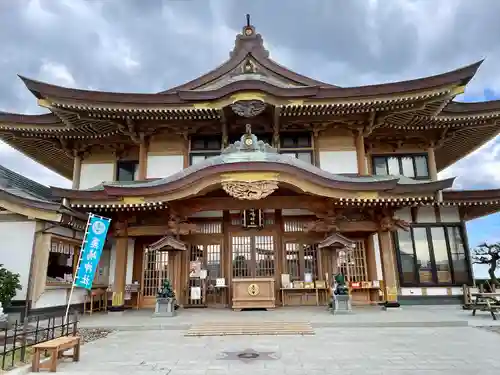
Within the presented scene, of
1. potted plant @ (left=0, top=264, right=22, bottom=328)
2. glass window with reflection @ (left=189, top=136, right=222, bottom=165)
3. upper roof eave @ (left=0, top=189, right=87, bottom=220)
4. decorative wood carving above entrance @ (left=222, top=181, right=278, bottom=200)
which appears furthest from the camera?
glass window with reflection @ (left=189, top=136, right=222, bottom=165)

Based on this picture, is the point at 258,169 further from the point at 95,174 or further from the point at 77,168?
the point at 77,168

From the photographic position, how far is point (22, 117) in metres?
13.3

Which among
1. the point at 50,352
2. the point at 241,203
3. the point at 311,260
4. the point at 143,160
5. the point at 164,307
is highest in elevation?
the point at 143,160

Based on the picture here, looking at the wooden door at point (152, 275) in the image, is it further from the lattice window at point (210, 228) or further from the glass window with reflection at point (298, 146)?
the glass window with reflection at point (298, 146)

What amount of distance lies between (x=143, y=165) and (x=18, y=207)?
4.51 meters

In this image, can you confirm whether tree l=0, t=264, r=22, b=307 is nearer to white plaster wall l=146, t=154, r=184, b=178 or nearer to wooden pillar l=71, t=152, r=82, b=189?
wooden pillar l=71, t=152, r=82, b=189

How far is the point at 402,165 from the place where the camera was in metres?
14.4

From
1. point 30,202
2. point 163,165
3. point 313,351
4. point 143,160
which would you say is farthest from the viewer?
point 163,165

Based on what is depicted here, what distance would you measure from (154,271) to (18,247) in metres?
4.56

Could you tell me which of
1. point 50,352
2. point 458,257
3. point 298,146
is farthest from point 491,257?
point 50,352

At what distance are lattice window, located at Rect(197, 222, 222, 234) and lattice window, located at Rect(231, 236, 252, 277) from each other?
71cm

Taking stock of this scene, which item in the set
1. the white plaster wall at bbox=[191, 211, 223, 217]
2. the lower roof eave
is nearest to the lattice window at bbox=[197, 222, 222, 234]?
the white plaster wall at bbox=[191, 211, 223, 217]

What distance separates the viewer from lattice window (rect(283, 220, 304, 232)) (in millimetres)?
13289

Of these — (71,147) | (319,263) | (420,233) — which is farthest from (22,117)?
(420,233)
